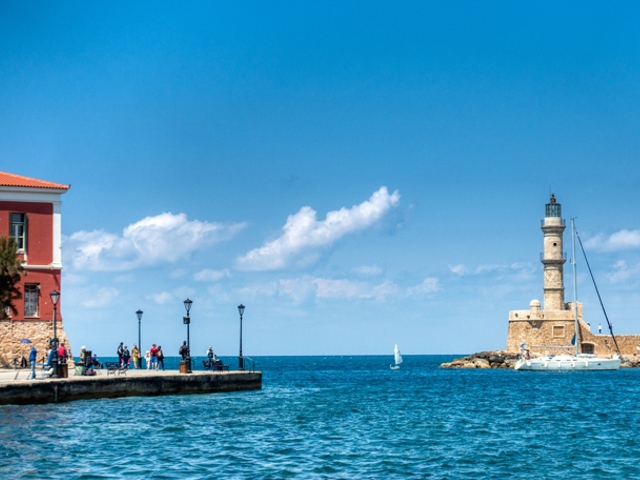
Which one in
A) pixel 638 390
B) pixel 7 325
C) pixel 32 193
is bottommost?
pixel 638 390

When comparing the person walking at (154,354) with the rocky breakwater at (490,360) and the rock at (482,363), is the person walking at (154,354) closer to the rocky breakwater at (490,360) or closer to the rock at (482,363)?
the rocky breakwater at (490,360)

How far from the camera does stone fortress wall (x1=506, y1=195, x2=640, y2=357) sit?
8725 cm

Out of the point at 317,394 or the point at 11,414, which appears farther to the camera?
the point at 317,394

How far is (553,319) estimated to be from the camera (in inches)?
3435

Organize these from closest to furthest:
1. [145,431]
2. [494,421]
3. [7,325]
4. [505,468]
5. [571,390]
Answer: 1. [505,468]
2. [145,431]
3. [494,421]
4. [7,325]
5. [571,390]

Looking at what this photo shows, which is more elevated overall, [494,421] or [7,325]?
[7,325]

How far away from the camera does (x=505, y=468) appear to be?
72.8 feet

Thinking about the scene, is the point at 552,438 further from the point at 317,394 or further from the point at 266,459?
the point at 317,394

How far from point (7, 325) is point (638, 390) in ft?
121

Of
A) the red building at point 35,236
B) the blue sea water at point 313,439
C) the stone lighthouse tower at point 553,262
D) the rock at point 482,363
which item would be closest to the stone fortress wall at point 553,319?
the stone lighthouse tower at point 553,262

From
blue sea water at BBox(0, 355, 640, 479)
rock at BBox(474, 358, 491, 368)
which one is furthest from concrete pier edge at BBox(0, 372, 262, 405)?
rock at BBox(474, 358, 491, 368)

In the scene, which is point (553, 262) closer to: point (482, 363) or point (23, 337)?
point (482, 363)

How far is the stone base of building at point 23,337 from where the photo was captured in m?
40.3

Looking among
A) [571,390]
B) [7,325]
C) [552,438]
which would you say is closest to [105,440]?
[552,438]
